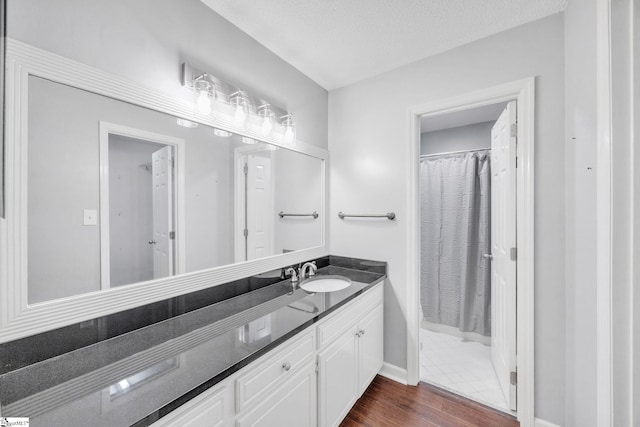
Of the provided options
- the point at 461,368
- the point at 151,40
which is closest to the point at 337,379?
the point at 461,368

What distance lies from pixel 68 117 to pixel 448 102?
2049 mm

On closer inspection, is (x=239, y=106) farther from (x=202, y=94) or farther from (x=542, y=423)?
(x=542, y=423)

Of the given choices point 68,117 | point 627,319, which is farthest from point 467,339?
point 68,117

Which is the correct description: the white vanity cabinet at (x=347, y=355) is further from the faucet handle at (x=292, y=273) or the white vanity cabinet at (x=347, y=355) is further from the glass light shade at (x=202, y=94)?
the glass light shade at (x=202, y=94)

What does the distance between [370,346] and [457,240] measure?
1.58 metres

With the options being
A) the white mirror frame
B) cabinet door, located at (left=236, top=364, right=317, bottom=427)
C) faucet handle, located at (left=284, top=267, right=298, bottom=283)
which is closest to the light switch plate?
the white mirror frame

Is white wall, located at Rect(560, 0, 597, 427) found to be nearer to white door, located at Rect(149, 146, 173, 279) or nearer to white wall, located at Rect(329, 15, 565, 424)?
white wall, located at Rect(329, 15, 565, 424)

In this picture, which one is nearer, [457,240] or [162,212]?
[162,212]

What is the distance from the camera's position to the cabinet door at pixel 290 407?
3.26 feet

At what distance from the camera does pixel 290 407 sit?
115 centimetres

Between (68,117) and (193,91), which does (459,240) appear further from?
(68,117)

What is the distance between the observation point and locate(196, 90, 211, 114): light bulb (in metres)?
1.34

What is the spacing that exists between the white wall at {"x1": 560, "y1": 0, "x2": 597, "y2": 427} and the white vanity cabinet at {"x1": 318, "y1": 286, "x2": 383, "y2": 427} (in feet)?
3.50

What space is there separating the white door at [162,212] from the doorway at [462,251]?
2056 millimetres
